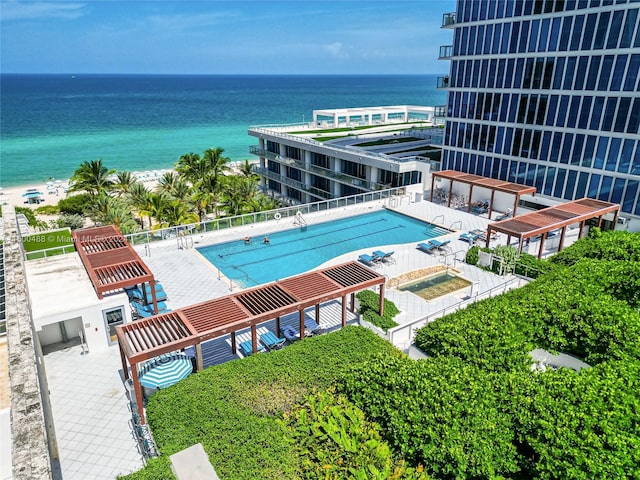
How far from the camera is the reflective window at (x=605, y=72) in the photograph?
93.5 ft

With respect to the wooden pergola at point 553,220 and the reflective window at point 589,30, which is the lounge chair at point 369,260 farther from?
the reflective window at point 589,30

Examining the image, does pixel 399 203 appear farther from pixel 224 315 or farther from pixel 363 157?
pixel 224 315

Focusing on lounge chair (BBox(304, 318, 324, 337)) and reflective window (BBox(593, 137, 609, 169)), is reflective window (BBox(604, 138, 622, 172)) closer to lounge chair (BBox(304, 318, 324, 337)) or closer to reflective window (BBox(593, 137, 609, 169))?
reflective window (BBox(593, 137, 609, 169))

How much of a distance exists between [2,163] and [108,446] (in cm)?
9851

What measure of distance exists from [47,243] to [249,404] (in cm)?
1631

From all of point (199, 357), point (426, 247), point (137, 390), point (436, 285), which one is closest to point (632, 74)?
point (426, 247)

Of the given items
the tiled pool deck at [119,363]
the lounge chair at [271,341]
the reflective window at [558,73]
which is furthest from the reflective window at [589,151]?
the lounge chair at [271,341]

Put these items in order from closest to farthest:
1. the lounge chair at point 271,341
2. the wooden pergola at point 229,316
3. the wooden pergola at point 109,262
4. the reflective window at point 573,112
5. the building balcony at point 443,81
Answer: the wooden pergola at point 229,316 < the lounge chair at point 271,341 < the wooden pergola at point 109,262 < the reflective window at point 573,112 < the building balcony at point 443,81

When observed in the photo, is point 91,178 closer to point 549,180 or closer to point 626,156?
point 549,180

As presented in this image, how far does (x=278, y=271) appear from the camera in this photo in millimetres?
26250

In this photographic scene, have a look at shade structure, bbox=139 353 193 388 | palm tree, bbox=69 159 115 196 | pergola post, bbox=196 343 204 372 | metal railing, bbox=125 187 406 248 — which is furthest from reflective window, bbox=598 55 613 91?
palm tree, bbox=69 159 115 196

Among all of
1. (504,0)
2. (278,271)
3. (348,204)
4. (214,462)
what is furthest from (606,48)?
(214,462)

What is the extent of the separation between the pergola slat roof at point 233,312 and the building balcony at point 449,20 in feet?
92.0

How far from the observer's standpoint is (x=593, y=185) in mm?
Result: 30984
